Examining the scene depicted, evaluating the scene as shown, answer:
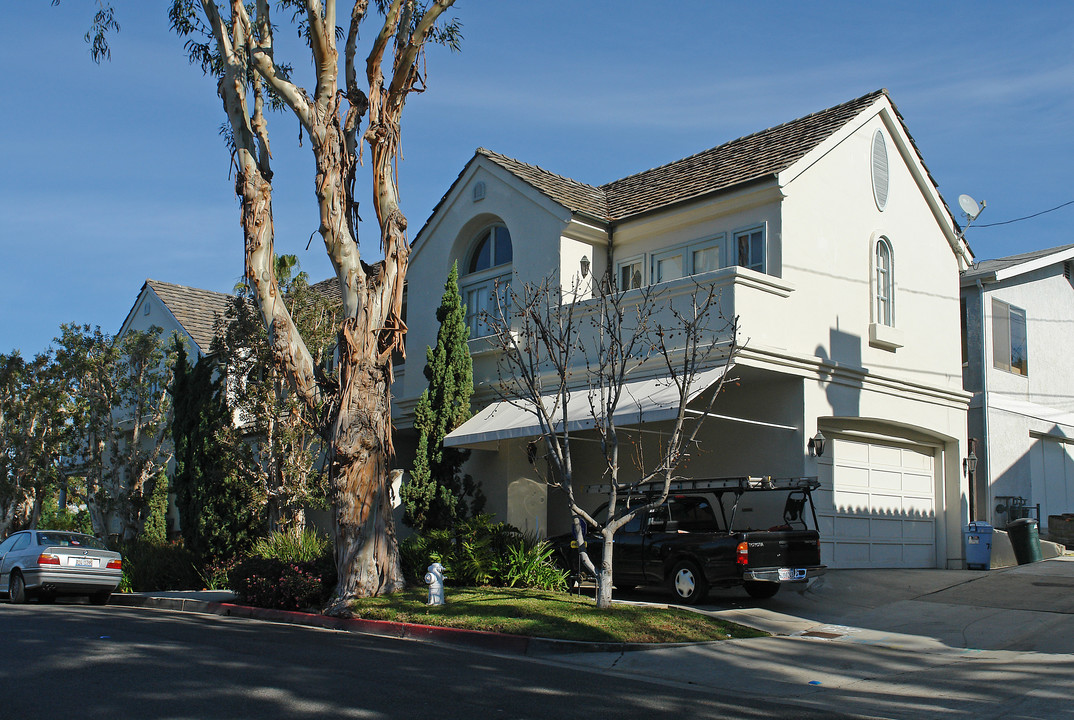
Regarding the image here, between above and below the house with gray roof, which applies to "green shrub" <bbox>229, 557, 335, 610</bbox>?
below

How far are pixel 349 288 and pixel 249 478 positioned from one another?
6201 mm

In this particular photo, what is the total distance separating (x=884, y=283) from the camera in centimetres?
1889

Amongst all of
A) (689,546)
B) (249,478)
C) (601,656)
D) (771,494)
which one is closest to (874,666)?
(601,656)

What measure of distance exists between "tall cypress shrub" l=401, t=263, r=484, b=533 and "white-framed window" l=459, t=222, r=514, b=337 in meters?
1.36

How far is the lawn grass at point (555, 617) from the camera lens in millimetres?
11336

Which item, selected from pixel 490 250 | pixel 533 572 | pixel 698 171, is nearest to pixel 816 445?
pixel 533 572

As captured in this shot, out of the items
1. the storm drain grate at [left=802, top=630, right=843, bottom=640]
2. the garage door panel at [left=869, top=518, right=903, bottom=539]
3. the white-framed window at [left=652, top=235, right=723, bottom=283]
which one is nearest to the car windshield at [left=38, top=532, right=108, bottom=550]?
the white-framed window at [left=652, top=235, right=723, bottom=283]

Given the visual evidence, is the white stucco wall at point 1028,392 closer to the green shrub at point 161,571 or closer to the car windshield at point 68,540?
the green shrub at point 161,571

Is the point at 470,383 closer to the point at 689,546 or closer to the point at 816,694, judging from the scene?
the point at 689,546

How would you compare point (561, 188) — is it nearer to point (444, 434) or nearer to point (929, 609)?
point (444, 434)

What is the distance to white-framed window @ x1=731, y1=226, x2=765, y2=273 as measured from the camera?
1689cm

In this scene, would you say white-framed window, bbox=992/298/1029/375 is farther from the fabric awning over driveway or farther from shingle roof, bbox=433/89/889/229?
the fabric awning over driveway

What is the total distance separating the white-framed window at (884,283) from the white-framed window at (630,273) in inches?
176

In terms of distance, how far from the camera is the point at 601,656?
10.7m
